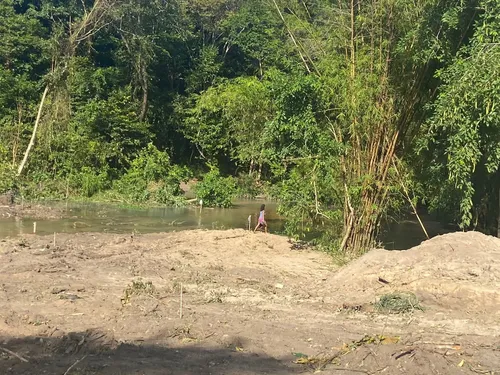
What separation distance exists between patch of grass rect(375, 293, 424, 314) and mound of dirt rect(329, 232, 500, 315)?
0.28 metres

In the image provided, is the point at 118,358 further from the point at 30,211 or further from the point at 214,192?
the point at 214,192

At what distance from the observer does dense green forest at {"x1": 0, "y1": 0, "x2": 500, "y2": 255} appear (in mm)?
11092

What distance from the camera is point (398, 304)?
816cm

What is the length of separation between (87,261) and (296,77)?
6314mm

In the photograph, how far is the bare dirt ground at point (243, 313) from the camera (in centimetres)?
564

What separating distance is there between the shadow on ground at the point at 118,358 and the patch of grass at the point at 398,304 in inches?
111

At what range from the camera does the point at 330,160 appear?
12711 millimetres

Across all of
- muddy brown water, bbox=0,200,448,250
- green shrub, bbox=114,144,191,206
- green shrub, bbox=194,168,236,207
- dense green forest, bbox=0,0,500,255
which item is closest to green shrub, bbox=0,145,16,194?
dense green forest, bbox=0,0,500,255

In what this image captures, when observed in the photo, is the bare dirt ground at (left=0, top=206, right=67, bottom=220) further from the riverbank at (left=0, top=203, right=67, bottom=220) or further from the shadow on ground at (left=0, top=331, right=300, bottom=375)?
the shadow on ground at (left=0, top=331, right=300, bottom=375)

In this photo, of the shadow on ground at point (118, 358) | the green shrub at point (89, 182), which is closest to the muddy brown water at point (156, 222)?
the green shrub at point (89, 182)

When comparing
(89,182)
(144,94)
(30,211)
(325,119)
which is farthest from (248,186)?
(325,119)

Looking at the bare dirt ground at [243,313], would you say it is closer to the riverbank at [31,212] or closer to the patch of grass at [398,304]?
the patch of grass at [398,304]

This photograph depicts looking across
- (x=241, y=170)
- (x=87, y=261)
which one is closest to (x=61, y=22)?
(x=241, y=170)

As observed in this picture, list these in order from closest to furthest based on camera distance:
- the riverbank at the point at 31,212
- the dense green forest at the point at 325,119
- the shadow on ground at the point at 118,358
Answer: the shadow on ground at the point at 118,358 → the dense green forest at the point at 325,119 → the riverbank at the point at 31,212
